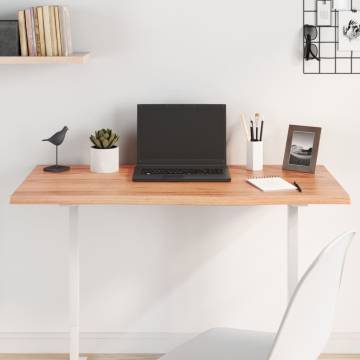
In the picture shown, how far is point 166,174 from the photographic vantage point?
284 centimetres

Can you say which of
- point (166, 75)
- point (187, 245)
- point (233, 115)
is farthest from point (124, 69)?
point (187, 245)

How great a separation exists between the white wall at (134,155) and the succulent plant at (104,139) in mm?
147

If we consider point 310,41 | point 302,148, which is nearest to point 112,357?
point 302,148

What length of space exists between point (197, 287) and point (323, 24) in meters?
1.22

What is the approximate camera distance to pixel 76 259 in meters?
2.90

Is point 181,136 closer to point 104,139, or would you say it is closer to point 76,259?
point 104,139

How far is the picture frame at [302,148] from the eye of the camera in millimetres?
2936

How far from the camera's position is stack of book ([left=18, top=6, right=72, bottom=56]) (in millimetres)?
2822

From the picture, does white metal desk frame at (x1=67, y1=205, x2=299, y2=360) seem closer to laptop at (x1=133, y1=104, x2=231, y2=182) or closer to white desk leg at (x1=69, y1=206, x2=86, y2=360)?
white desk leg at (x1=69, y1=206, x2=86, y2=360)

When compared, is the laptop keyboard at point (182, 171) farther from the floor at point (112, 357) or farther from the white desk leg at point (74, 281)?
the floor at point (112, 357)

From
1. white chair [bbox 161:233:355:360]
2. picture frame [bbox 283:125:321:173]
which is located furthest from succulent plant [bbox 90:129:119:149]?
white chair [bbox 161:233:355:360]

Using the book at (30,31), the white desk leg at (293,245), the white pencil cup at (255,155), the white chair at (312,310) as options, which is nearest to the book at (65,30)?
the book at (30,31)

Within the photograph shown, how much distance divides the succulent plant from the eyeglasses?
2.77ft

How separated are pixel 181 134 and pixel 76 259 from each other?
0.64 meters
